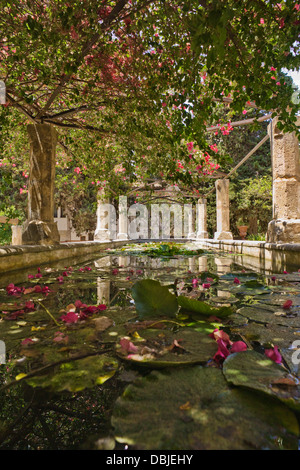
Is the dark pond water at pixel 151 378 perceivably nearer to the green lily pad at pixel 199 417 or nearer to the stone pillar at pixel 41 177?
the green lily pad at pixel 199 417

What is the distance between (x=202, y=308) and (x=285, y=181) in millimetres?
5091

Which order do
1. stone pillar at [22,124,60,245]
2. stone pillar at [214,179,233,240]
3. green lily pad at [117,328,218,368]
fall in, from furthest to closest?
stone pillar at [214,179,233,240], stone pillar at [22,124,60,245], green lily pad at [117,328,218,368]

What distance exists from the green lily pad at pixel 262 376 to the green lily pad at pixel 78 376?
0.39 meters

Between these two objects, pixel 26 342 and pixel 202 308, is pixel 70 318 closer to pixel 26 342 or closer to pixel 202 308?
pixel 26 342

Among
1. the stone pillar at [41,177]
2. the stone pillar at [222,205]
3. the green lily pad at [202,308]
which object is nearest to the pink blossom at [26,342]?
the green lily pad at [202,308]

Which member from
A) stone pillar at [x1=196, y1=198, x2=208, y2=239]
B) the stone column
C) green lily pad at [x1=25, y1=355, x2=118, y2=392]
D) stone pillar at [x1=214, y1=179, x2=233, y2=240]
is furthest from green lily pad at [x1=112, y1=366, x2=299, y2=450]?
stone pillar at [x1=196, y1=198, x2=208, y2=239]

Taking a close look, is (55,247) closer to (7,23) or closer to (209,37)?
(7,23)

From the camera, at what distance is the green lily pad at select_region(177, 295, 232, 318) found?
4.67 feet

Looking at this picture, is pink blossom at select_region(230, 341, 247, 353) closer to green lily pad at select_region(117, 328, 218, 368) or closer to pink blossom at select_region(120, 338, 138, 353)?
green lily pad at select_region(117, 328, 218, 368)

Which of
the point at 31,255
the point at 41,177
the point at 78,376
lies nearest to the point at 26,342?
the point at 78,376

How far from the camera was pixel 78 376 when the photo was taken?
872 mm

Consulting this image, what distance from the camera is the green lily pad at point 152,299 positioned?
143 centimetres

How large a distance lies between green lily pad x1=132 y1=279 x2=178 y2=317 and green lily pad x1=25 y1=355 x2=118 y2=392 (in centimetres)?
46

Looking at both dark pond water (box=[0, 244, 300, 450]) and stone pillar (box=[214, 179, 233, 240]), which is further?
stone pillar (box=[214, 179, 233, 240])
